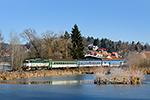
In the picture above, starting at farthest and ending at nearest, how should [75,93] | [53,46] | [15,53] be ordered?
[53,46] → [15,53] → [75,93]

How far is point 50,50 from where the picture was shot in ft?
206

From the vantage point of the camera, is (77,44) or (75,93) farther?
(77,44)

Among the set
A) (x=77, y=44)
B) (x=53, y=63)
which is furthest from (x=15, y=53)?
(x=77, y=44)

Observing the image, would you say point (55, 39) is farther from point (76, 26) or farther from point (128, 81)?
point (128, 81)

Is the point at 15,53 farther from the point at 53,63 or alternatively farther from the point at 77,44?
the point at 77,44

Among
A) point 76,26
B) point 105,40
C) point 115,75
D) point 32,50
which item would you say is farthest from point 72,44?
point 105,40

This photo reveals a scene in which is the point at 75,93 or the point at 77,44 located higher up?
the point at 77,44

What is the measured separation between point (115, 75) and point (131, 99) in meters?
10.0

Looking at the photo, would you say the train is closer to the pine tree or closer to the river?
the pine tree

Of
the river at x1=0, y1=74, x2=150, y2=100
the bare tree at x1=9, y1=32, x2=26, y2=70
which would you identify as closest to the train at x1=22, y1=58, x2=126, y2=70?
the bare tree at x1=9, y1=32, x2=26, y2=70

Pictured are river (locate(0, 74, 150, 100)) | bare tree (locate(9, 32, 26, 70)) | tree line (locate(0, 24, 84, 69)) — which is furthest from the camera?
tree line (locate(0, 24, 84, 69))

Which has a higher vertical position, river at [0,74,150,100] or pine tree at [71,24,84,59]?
pine tree at [71,24,84,59]

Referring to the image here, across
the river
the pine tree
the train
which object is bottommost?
the river

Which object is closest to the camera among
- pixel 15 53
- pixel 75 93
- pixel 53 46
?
pixel 75 93
